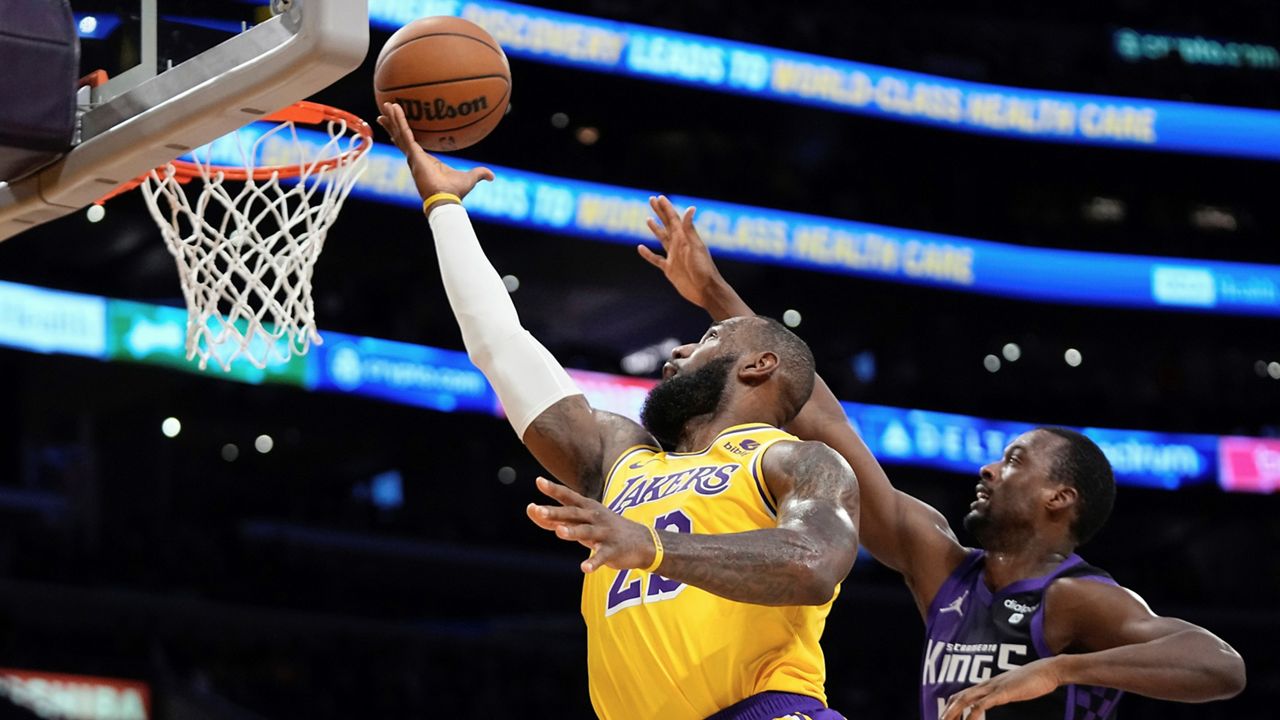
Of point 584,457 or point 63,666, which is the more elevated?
point 584,457

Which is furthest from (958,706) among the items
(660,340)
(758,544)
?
(660,340)

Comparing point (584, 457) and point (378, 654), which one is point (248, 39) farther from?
point (378, 654)

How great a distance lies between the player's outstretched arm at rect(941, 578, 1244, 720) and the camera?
3.82 meters

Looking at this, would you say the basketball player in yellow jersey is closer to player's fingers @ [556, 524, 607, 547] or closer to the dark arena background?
player's fingers @ [556, 524, 607, 547]

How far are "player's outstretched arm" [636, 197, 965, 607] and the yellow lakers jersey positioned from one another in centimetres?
92

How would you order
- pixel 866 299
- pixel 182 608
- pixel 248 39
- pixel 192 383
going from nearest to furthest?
pixel 248 39
pixel 182 608
pixel 192 383
pixel 866 299

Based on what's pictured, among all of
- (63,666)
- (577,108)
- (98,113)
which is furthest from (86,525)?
(98,113)

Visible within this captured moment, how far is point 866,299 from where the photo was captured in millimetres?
18297

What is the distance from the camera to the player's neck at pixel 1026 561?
4367 millimetres

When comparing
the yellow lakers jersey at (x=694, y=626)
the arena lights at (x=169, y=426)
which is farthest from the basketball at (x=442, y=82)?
the arena lights at (x=169, y=426)

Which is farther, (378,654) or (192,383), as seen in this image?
(192,383)

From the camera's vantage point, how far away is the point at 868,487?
462 cm

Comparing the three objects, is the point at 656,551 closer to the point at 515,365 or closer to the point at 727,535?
the point at 727,535

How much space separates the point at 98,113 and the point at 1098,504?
9.09ft
